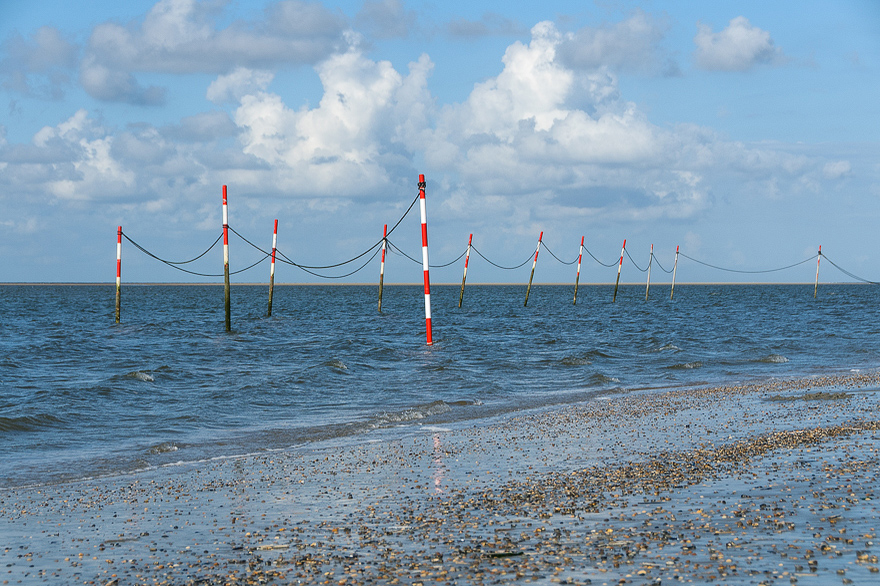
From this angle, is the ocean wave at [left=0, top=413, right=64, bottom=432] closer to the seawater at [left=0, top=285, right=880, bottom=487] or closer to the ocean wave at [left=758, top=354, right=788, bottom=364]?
the seawater at [left=0, top=285, right=880, bottom=487]

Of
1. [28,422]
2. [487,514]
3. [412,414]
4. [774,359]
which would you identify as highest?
[487,514]

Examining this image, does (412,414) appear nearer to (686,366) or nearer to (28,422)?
(28,422)

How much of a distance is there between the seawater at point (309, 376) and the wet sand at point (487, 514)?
7.08 ft

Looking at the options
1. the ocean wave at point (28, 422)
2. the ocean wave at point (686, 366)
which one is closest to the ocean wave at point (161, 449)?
the ocean wave at point (28, 422)

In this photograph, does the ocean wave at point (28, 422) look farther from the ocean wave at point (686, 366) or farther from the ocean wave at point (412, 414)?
the ocean wave at point (686, 366)

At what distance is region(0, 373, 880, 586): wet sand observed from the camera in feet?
16.7

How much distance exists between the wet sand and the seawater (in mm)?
2159

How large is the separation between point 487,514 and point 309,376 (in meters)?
14.0

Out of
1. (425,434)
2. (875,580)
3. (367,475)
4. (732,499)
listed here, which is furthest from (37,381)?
(875,580)

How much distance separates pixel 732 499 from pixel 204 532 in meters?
4.48

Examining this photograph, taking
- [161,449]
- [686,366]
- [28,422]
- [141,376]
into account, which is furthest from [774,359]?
[28,422]

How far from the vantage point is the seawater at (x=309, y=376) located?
1197 cm

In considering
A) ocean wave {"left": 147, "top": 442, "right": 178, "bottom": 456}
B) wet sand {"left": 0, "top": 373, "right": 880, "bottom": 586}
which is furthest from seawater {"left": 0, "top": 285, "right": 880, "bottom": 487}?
wet sand {"left": 0, "top": 373, "right": 880, "bottom": 586}

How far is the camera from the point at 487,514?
649 centimetres
